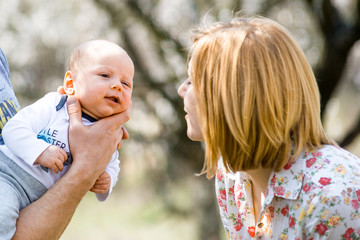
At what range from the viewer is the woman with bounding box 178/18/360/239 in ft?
5.54

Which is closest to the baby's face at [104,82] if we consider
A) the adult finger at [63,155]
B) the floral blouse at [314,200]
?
the adult finger at [63,155]

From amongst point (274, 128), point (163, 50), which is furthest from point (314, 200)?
point (163, 50)

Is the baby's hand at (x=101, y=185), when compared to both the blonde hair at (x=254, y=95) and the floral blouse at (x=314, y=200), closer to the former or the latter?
the blonde hair at (x=254, y=95)

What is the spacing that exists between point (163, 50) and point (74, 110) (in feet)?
12.5

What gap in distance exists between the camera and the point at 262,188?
2.01m

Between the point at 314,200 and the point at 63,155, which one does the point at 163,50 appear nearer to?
the point at 63,155

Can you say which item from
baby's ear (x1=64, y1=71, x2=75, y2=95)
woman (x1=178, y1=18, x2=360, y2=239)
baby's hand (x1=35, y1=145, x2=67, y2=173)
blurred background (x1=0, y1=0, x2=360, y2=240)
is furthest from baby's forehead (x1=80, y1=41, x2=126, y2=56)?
blurred background (x1=0, y1=0, x2=360, y2=240)

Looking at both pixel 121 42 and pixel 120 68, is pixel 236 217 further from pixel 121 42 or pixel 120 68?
pixel 121 42

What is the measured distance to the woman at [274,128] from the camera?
1688 millimetres

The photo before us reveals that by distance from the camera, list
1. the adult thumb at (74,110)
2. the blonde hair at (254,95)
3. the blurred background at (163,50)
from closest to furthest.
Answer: the blonde hair at (254,95) → the adult thumb at (74,110) → the blurred background at (163,50)

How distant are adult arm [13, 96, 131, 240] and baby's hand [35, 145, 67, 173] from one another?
0.31 ft

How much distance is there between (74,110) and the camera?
1.96 m

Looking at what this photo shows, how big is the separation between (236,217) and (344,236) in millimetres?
584

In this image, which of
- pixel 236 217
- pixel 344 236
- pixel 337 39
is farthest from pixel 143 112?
pixel 344 236
